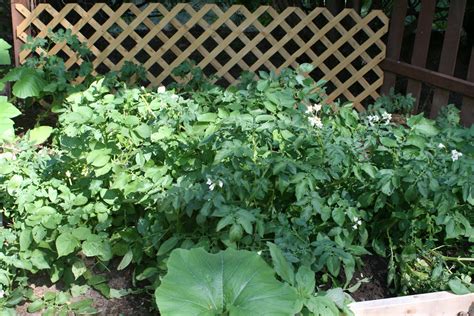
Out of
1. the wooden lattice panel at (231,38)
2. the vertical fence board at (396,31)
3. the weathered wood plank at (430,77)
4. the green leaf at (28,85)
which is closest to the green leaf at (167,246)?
the green leaf at (28,85)

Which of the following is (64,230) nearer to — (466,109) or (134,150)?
(134,150)

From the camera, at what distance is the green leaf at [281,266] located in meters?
2.25

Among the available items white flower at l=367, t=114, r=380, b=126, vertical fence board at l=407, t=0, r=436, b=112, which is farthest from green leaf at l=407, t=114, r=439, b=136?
vertical fence board at l=407, t=0, r=436, b=112

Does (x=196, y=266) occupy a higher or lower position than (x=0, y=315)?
higher

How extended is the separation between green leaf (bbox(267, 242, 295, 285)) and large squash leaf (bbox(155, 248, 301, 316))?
75 mm

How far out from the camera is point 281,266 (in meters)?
2.28

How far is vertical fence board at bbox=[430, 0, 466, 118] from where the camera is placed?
4.78 metres

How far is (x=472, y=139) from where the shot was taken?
2816 millimetres

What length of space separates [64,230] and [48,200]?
270 mm

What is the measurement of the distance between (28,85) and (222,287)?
2.73 m

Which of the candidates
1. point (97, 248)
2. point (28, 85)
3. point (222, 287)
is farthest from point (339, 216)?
point (28, 85)

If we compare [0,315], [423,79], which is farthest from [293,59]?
[0,315]

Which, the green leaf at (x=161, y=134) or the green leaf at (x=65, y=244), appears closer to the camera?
the green leaf at (x=65, y=244)

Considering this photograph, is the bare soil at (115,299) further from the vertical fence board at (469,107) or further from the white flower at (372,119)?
the vertical fence board at (469,107)
